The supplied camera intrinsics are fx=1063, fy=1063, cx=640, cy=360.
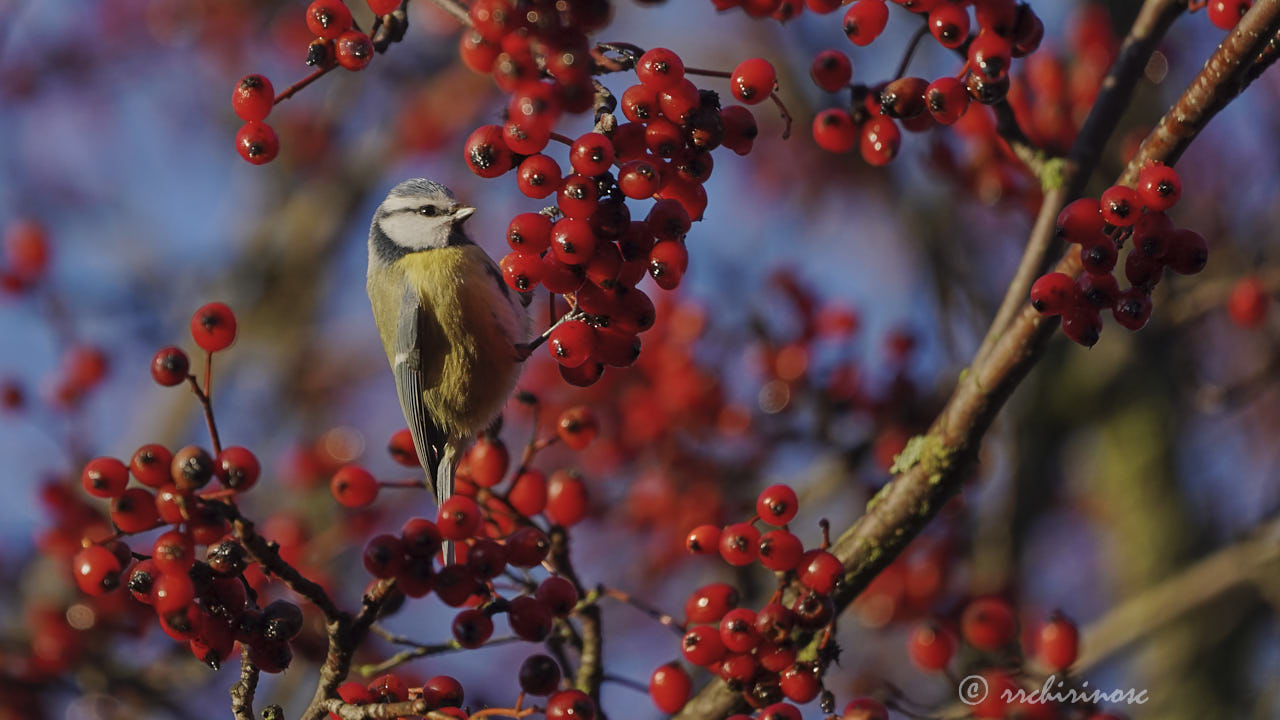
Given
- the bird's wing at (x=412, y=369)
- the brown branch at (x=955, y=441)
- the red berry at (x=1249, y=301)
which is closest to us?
the brown branch at (x=955, y=441)

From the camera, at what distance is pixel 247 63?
753 centimetres

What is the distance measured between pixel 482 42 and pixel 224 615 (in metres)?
1.06

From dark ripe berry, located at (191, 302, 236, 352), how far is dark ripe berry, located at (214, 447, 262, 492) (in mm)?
321

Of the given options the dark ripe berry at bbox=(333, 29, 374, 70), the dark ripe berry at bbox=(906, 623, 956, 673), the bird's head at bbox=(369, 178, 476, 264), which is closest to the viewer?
the dark ripe berry at bbox=(333, 29, 374, 70)

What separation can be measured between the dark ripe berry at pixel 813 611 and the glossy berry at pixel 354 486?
0.96 m

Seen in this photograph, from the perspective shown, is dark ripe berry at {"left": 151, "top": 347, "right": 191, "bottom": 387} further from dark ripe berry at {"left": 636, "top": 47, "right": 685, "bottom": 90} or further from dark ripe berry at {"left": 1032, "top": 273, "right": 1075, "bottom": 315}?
dark ripe berry at {"left": 1032, "top": 273, "right": 1075, "bottom": 315}

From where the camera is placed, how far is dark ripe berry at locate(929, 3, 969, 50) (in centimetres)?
198

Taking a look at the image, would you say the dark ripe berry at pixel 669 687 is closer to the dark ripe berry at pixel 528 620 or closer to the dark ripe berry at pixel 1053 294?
the dark ripe berry at pixel 528 620

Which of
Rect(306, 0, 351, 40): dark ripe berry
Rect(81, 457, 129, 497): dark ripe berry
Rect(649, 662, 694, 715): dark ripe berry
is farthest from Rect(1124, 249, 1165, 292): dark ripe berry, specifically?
Rect(81, 457, 129, 497): dark ripe berry

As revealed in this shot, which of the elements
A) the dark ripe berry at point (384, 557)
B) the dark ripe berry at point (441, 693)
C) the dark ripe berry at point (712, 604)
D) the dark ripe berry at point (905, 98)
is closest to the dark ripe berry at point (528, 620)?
the dark ripe berry at point (441, 693)

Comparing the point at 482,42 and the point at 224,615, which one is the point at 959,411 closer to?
the point at 482,42

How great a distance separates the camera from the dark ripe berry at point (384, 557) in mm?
1744

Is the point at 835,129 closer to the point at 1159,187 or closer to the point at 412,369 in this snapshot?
the point at 1159,187

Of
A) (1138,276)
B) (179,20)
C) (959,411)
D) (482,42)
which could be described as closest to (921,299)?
(959,411)
